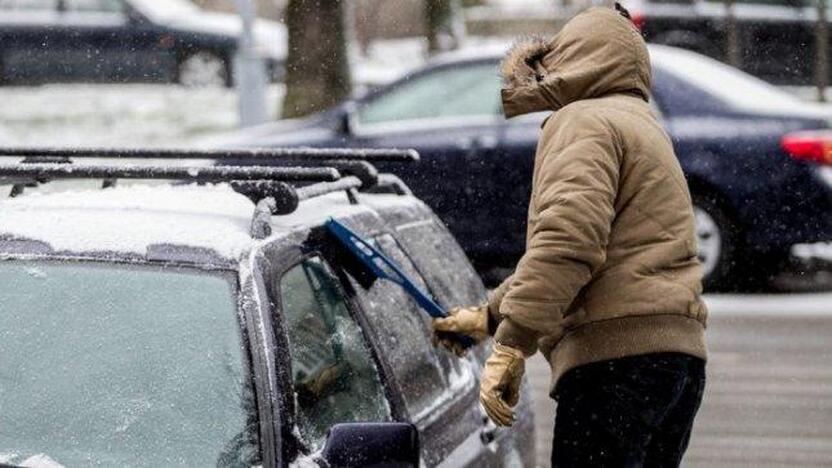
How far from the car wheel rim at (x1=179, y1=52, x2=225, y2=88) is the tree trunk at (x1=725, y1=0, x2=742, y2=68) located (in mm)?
6754

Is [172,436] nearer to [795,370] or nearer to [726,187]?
[795,370]

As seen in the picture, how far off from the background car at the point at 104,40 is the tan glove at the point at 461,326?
54.5 feet

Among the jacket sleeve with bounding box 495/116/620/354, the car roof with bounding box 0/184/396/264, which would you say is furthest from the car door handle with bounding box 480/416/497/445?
the car roof with bounding box 0/184/396/264

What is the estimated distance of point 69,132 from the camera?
59.3 feet

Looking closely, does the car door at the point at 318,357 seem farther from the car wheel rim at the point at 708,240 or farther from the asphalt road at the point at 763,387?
the car wheel rim at the point at 708,240

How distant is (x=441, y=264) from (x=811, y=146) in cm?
631

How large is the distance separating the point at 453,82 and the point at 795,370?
346cm

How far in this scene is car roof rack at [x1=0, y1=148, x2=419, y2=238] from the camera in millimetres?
3506

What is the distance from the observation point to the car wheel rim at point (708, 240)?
10367 mm

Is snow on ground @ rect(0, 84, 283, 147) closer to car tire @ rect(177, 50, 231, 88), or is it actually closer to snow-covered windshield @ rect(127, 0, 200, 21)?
car tire @ rect(177, 50, 231, 88)

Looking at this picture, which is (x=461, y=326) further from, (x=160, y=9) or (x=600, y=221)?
(x=160, y=9)

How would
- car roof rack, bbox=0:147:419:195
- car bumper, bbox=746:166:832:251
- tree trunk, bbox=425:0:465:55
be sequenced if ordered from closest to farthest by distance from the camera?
car roof rack, bbox=0:147:419:195
car bumper, bbox=746:166:832:251
tree trunk, bbox=425:0:465:55

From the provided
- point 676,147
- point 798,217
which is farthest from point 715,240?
point 676,147

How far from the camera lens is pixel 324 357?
3.52m
